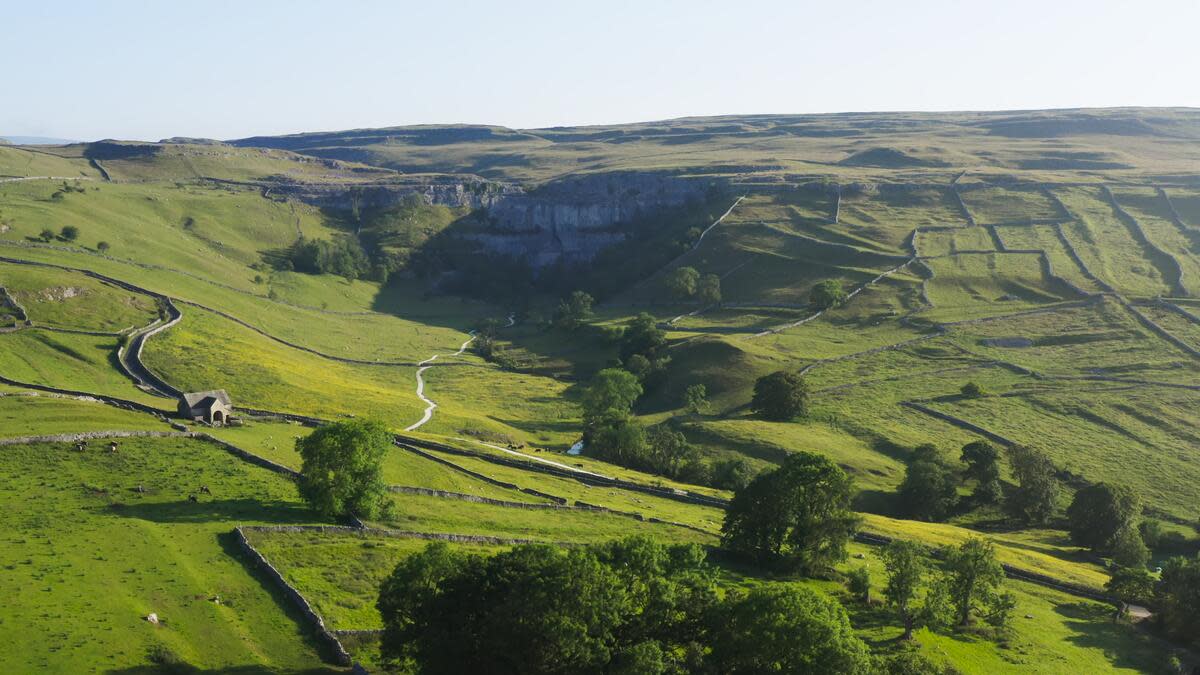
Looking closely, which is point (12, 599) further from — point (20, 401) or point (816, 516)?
point (816, 516)

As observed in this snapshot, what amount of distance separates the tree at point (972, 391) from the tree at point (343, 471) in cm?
8513

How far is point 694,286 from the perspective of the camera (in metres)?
176

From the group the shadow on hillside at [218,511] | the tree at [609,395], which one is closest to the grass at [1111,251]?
the tree at [609,395]

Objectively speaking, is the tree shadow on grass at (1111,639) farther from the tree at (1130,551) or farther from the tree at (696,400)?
the tree at (696,400)

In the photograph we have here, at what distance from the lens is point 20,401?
71125 mm

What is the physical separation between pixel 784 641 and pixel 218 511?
3583 centimetres

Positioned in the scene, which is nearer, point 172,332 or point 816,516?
point 816,516

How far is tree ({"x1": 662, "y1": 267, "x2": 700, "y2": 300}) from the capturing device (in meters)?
176

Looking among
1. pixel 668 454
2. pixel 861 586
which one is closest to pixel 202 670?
pixel 861 586

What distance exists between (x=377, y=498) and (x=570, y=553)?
2286cm

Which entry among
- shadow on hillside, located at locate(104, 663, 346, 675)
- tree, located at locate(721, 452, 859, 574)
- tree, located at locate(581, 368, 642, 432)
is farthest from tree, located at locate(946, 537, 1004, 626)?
tree, located at locate(581, 368, 642, 432)

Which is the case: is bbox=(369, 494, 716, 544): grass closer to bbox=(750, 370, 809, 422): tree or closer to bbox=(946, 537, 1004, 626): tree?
bbox=(946, 537, 1004, 626): tree

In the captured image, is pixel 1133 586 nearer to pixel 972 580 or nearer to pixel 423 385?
pixel 972 580

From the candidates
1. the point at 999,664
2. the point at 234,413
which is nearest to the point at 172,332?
the point at 234,413
